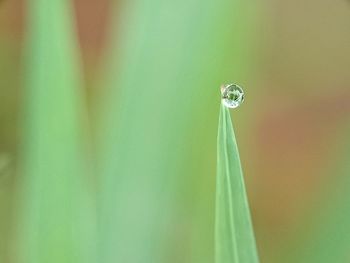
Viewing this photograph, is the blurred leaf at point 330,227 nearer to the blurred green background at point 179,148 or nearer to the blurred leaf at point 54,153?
the blurred green background at point 179,148

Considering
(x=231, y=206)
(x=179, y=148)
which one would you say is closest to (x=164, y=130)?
(x=179, y=148)

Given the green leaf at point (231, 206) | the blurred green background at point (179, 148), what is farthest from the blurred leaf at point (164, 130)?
the green leaf at point (231, 206)

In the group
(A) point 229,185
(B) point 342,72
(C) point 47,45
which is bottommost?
(A) point 229,185

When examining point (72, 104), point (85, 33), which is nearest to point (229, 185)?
point (72, 104)

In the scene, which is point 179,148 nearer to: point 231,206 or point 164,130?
point 164,130

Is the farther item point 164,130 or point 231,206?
point 164,130

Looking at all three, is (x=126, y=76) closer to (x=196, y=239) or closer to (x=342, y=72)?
(x=196, y=239)

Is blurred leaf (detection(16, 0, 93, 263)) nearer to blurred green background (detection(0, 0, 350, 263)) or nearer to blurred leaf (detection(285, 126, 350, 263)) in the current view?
blurred green background (detection(0, 0, 350, 263))
